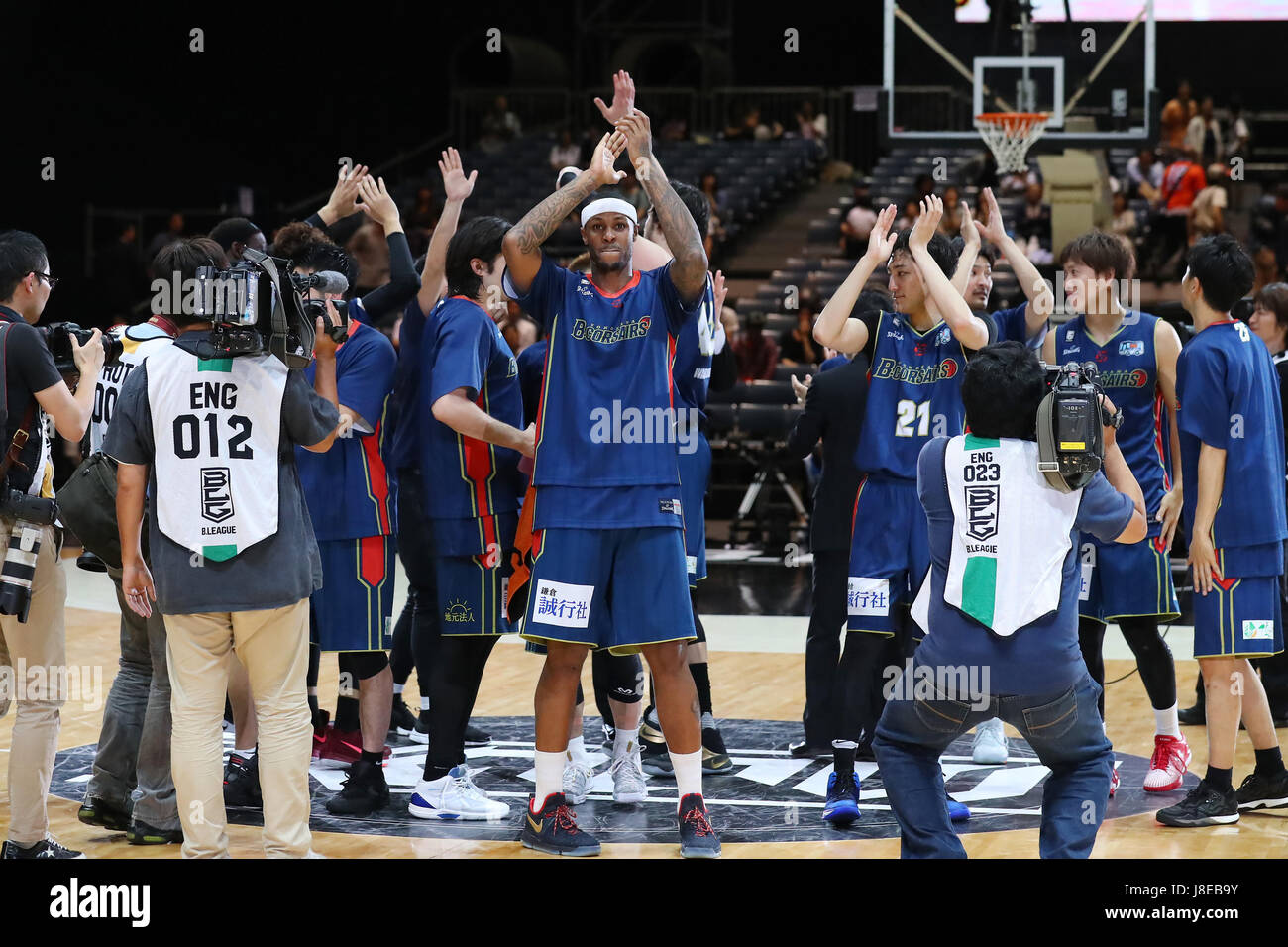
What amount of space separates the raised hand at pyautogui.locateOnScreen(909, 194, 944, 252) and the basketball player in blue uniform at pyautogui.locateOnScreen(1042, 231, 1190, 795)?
780mm

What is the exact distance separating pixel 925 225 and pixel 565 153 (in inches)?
597

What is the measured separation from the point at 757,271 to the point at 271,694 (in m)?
14.7

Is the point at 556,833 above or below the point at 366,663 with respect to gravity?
below

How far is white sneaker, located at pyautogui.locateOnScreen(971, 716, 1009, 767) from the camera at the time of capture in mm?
5887

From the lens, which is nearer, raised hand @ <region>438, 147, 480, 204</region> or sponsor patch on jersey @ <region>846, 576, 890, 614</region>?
sponsor patch on jersey @ <region>846, 576, 890, 614</region>

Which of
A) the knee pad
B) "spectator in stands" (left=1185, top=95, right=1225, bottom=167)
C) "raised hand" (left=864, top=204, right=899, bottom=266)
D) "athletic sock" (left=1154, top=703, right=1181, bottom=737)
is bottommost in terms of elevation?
"athletic sock" (left=1154, top=703, right=1181, bottom=737)

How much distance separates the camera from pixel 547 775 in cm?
466

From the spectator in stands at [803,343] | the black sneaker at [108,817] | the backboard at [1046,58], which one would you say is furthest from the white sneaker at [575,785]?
the backboard at [1046,58]

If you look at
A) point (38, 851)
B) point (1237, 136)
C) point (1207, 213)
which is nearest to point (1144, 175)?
point (1237, 136)

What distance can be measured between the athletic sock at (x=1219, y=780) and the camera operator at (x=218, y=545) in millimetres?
2932

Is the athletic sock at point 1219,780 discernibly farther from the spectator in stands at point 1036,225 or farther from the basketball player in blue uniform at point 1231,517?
the spectator in stands at point 1036,225

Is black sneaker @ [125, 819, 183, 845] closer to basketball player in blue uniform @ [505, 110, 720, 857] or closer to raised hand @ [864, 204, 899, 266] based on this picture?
basketball player in blue uniform @ [505, 110, 720, 857]

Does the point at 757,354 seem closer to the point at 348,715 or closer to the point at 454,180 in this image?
the point at 348,715

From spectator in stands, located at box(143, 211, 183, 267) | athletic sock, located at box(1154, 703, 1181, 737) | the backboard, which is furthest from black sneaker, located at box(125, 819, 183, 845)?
spectator in stands, located at box(143, 211, 183, 267)
